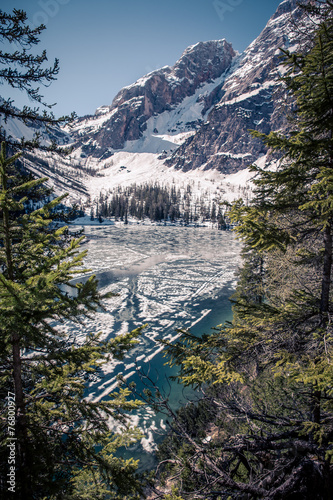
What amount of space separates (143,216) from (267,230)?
12552cm

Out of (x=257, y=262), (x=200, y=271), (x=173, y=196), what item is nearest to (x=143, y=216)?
(x=173, y=196)

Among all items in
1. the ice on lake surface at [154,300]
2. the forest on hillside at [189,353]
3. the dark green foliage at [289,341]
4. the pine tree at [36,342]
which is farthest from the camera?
the ice on lake surface at [154,300]

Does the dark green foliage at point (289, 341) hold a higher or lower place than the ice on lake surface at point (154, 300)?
higher

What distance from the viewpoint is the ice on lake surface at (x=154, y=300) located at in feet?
54.3

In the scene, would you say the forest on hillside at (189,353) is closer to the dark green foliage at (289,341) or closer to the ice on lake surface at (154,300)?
the dark green foliage at (289,341)

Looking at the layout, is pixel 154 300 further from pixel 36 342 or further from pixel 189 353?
pixel 36 342

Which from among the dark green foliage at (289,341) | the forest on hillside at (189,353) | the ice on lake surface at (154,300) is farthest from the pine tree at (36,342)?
the ice on lake surface at (154,300)

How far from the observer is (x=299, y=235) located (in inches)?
174

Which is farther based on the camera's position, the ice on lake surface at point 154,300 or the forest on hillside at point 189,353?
the ice on lake surface at point 154,300

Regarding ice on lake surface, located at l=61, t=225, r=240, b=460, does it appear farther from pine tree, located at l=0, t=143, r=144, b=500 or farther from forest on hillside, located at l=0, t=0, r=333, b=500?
pine tree, located at l=0, t=143, r=144, b=500

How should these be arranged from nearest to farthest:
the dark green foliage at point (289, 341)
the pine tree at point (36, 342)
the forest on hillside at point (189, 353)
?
the pine tree at point (36, 342) < the forest on hillside at point (189, 353) < the dark green foliage at point (289, 341)

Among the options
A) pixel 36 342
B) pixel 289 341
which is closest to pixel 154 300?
pixel 289 341

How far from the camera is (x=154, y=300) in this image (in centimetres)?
2678

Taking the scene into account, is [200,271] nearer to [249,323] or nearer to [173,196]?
[249,323]
